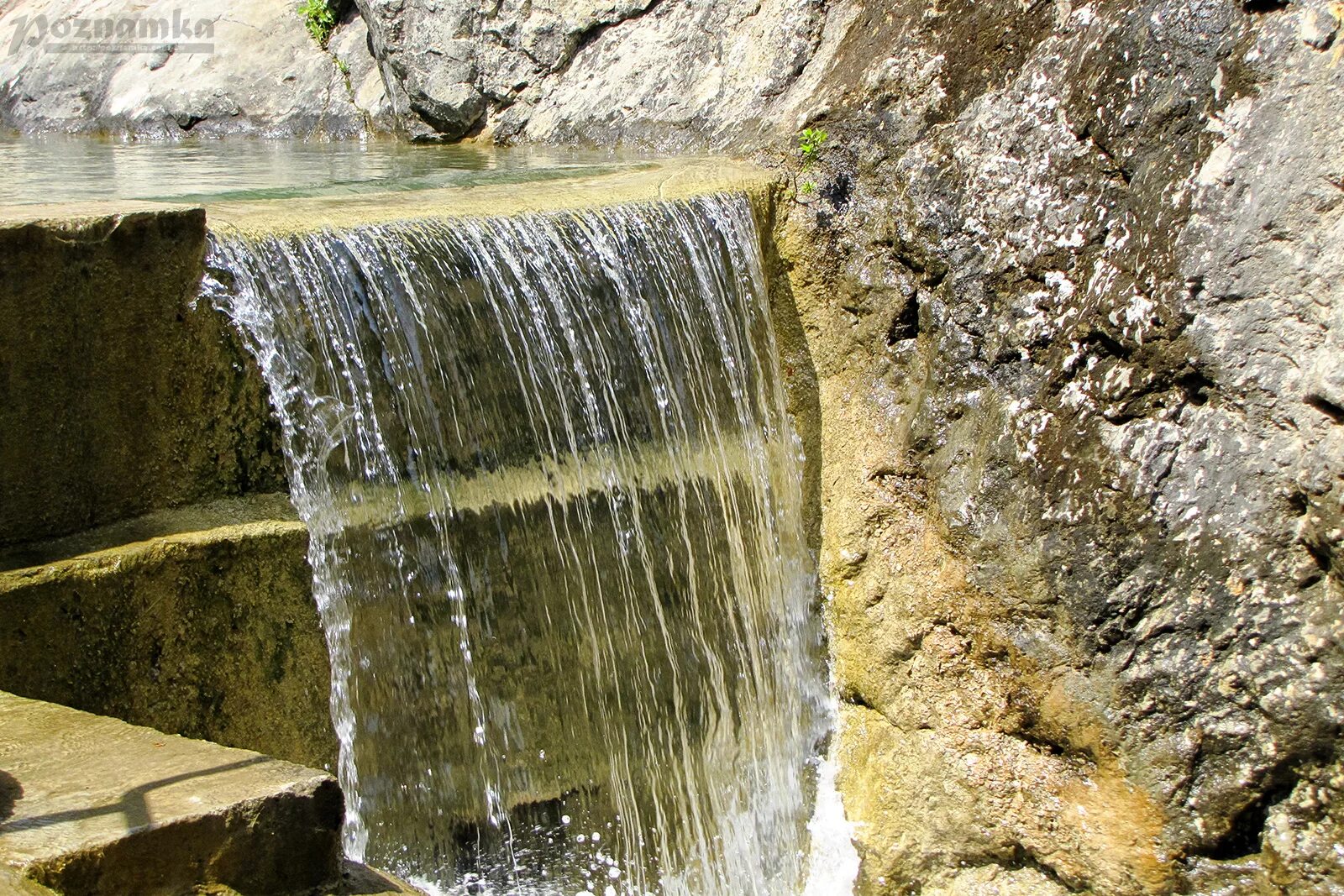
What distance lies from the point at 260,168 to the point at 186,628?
4.56 meters

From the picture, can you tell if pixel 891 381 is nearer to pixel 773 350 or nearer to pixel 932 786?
pixel 773 350

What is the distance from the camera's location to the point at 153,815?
8.59ft

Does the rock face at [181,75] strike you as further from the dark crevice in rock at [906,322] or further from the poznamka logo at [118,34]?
the dark crevice in rock at [906,322]

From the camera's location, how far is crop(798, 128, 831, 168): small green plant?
547cm

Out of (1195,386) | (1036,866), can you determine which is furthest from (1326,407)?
(1036,866)

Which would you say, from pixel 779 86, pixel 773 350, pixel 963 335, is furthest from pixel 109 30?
pixel 963 335

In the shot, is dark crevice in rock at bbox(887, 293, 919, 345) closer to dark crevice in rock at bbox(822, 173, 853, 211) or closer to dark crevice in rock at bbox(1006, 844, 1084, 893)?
dark crevice in rock at bbox(822, 173, 853, 211)

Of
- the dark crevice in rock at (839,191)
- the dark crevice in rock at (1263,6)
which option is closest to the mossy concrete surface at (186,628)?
the dark crevice in rock at (839,191)

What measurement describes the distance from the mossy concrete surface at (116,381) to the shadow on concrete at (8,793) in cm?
112

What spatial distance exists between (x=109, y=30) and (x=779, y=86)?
25.9 feet

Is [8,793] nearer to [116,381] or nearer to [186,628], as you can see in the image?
[186,628]

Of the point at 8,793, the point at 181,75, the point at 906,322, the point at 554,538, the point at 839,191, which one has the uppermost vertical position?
the point at 181,75

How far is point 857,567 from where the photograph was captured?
17.0ft

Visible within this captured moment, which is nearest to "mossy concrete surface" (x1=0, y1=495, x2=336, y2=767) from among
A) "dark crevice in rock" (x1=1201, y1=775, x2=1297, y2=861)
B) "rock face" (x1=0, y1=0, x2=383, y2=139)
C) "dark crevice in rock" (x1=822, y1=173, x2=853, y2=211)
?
"dark crevice in rock" (x1=822, y1=173, x2=853, y2=211)
